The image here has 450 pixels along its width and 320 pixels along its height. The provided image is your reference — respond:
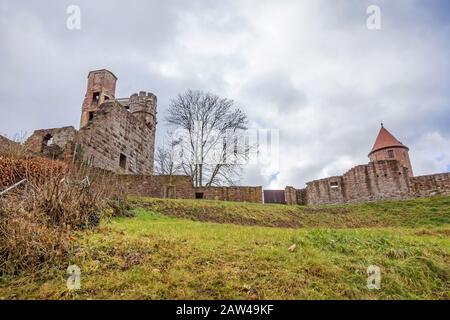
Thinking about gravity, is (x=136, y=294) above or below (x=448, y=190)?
below

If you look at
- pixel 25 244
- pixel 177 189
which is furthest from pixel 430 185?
pixel 25 244

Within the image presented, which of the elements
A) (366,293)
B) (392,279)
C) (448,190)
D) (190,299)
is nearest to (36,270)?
(190,299)

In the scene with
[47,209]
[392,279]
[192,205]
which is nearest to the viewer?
[392,279]

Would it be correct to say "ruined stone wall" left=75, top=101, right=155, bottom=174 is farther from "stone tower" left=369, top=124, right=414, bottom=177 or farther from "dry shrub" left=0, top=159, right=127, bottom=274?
"stone tower" left=369, top=124, right=414, bottom=177

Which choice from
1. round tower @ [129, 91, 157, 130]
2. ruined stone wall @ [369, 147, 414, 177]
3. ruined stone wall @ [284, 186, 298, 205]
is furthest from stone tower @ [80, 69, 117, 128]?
ruined stone wall @ [369, 147, 414, 177]

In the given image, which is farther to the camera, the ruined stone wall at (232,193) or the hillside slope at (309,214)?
the ruined stone wall at (232,193)

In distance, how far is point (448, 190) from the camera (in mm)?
20766

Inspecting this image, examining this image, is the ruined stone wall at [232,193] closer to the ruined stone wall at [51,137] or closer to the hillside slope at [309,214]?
the hillside slope at [309,214]

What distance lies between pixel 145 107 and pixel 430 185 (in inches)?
939

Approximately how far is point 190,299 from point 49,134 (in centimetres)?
1848

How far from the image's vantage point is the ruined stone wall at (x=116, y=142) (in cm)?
1669

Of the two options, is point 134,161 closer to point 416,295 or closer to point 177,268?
point 177,268

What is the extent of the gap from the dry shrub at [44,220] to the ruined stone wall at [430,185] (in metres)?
22.6

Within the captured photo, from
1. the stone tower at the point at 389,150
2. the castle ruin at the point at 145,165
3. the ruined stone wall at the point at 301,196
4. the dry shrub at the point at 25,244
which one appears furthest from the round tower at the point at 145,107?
the stone tower at the point at 389,150
